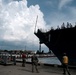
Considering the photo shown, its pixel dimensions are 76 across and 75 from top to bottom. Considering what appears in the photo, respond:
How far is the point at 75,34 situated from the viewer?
40750mm

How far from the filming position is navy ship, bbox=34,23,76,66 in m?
41.4

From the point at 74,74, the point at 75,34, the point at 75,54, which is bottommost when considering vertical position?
the point at 74,74

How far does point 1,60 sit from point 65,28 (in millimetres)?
13943

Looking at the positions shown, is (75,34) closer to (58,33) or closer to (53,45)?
(58,33)

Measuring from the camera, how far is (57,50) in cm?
4644

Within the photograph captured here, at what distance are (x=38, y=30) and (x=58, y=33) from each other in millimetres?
4743

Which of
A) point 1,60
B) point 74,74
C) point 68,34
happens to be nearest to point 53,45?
point 68,34

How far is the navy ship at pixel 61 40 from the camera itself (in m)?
41.4

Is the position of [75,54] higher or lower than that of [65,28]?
lower

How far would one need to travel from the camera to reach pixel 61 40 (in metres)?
44.2

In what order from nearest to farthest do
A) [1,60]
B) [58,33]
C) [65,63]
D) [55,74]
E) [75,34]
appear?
[65,63] → [55,74] → [1,60] → [75,34] → [58,33]

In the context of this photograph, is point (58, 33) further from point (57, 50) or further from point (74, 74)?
point (74, 74)

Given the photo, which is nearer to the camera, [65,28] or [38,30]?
[65,28]

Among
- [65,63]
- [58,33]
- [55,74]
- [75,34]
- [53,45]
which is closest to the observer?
[65,63]
